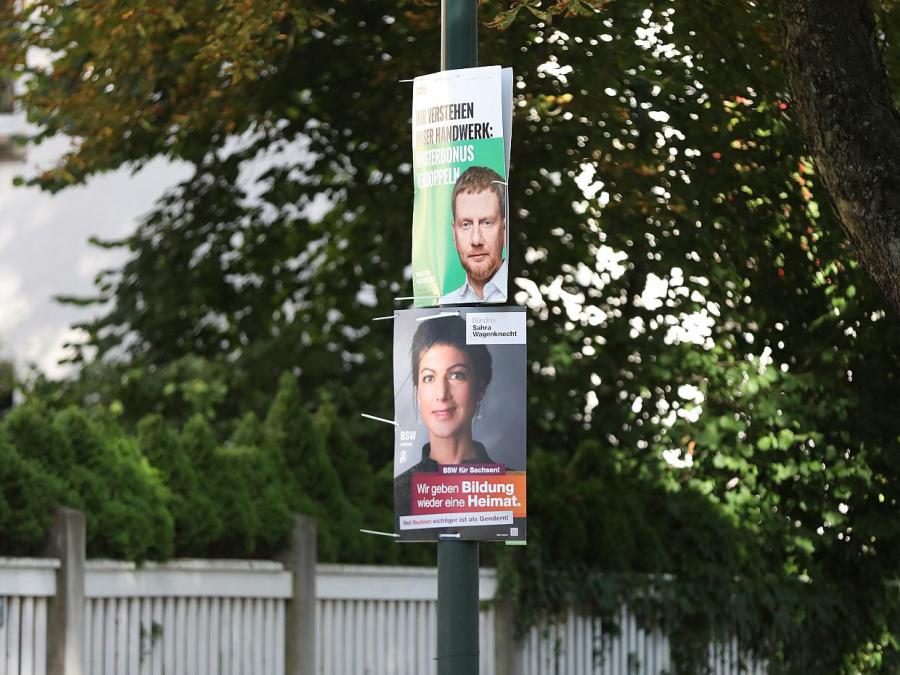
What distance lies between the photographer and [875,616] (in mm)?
13188

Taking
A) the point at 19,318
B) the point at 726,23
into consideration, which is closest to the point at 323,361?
the point at 726,23

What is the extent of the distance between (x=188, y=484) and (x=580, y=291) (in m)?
5.17

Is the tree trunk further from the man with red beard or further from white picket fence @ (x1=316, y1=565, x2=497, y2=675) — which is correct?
white picket fence @ (x1=316, y1=565, x2=497, y2=675)

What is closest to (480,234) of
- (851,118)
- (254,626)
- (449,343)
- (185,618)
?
(449,343)

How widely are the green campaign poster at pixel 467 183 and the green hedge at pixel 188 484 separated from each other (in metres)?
3.25

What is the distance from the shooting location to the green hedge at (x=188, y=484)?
903cm

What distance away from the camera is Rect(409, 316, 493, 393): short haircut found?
6398 mm

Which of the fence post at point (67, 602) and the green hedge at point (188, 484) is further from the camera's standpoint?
the green hedge at point (188, 484)

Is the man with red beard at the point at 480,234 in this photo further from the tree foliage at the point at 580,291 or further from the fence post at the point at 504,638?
the fence post at the point at 504,638

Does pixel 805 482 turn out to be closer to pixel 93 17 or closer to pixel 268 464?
pixel 268 464

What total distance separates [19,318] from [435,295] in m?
19.8

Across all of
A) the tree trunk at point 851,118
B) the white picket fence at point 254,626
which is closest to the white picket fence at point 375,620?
the white picket fence at point 254,626

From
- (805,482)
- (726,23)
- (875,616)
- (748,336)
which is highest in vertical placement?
(726,23)

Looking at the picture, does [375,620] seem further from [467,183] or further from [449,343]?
[467,183]
